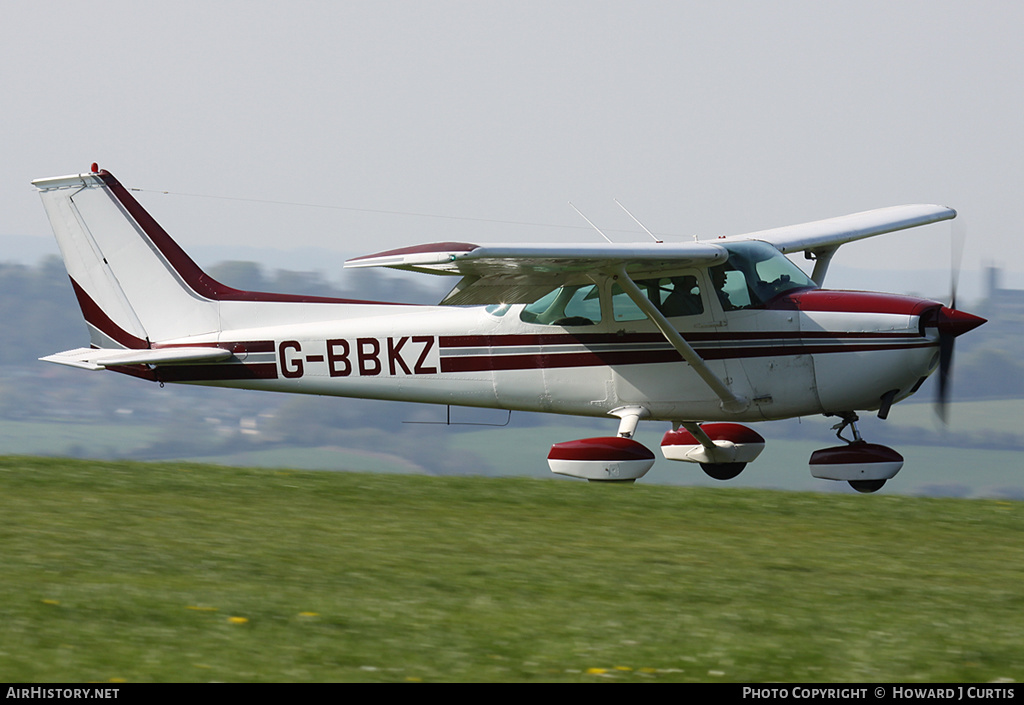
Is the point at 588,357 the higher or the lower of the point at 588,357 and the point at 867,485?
the higher

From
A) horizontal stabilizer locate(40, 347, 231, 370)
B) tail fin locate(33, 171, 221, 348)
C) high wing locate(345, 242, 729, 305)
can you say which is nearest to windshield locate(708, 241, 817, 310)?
high wing locate(345, 242, 729, 305)

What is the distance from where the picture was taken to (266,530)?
28.8ft

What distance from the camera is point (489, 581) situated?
7.04 m

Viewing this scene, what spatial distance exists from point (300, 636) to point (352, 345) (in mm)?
8615

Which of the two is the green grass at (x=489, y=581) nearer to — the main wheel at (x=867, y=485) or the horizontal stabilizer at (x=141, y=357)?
the main wheel at (x=867, y=485)

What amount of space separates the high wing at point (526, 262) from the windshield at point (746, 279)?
40cm

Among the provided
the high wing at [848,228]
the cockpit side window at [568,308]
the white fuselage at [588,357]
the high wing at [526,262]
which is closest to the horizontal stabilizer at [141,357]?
the white fuselage at [588,357]

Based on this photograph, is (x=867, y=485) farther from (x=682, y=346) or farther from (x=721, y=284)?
(x=721, y=284)

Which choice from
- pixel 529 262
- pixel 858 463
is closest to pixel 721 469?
pixel 858 463

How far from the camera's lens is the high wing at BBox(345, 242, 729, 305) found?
9625mm

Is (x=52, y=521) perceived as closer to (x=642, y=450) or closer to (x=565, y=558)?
(x=565, y=558)

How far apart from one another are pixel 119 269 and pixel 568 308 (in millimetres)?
6438

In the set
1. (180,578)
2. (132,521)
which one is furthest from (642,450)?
(180,578)

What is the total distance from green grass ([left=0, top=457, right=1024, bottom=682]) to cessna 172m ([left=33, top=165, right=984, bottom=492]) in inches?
55.6
